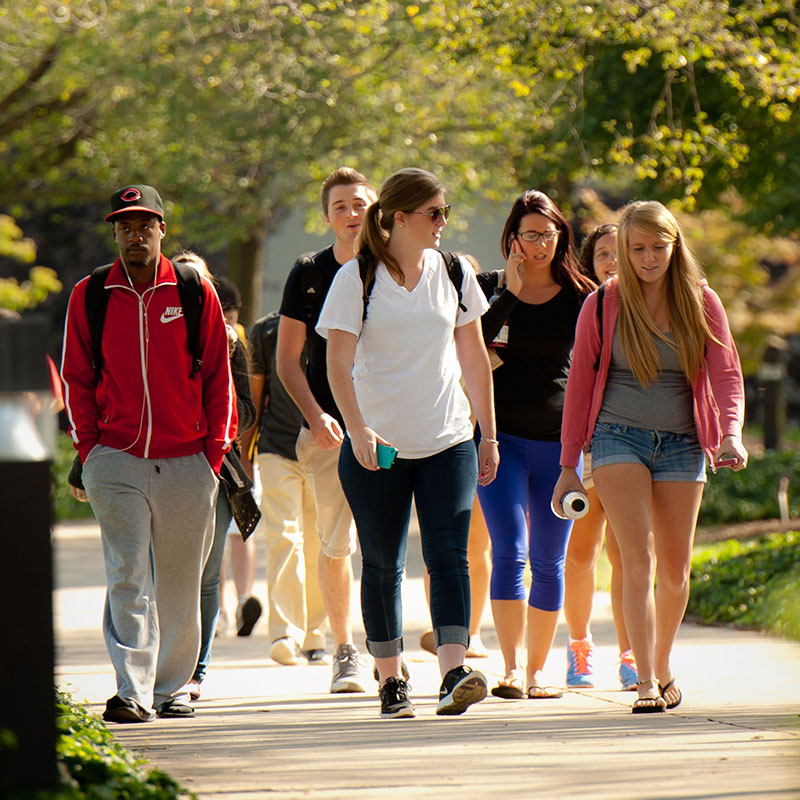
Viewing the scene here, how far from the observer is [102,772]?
400cm

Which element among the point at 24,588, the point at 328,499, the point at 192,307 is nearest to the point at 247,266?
the point at 328,499

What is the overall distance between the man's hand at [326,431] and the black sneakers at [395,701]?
101 cm

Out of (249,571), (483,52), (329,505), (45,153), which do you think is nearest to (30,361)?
(329,505)

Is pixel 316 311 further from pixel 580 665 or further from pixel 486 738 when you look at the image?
pixel 486 738

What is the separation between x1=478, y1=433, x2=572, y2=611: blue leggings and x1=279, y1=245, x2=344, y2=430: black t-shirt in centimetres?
86

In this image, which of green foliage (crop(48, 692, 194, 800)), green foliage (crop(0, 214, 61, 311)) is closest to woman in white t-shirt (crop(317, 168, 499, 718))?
green foliage (crop(48, 692, 194, 800))

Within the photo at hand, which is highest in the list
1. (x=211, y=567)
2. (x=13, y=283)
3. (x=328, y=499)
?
(x=13, y=283)

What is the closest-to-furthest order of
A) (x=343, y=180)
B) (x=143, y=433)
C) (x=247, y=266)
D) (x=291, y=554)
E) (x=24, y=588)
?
(x=24, y=588), (x=143, y=433), (x=343, y=180), (x=291, y=554), (x=247, y=266)

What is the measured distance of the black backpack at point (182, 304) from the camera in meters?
5.62

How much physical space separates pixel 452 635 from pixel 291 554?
224 centimetres

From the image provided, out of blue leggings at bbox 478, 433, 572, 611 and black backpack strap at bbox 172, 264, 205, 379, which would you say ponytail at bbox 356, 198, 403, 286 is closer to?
black backpack strap at bbox 172, 264, 205, 379

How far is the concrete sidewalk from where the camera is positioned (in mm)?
4215

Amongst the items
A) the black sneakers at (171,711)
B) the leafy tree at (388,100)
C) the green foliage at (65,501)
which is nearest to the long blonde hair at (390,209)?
the black sneakers at (171,711)

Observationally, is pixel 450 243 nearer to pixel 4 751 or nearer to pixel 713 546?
pixel 713 546
